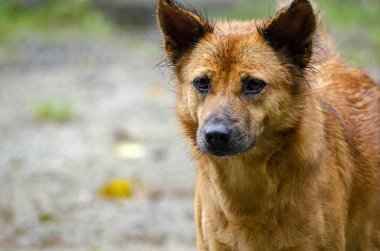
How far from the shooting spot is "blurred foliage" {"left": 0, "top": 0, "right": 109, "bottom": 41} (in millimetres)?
16719

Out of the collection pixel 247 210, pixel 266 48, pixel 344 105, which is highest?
pixel 266 48

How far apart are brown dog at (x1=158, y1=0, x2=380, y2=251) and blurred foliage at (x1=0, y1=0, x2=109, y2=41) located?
36.0ft

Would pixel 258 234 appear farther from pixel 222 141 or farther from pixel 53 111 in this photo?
pixel 53 111

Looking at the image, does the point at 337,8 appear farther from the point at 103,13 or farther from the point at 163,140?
the point at 163,140

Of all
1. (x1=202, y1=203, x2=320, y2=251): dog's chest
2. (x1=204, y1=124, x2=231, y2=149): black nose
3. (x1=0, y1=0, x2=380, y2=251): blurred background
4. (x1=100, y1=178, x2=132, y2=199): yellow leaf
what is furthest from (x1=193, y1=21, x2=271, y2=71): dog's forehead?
(x1=100, y1=178, x2=132, y2=199): yellow leaf

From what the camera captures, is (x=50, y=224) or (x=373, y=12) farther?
(x=373, y=12)

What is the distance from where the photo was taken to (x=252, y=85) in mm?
5555

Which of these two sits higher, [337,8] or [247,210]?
[337,8]

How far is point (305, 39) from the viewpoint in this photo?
5.68 m

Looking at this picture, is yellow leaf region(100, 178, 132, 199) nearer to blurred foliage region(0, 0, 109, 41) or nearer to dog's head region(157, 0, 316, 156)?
dog's head region(157, 0, 316, 156)

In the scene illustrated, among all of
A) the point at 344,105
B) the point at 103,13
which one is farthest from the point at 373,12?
the point at 344,105

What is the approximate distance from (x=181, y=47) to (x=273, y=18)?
2.18 ft

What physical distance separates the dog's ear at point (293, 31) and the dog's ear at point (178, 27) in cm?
42

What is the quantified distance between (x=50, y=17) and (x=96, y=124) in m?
5.88
